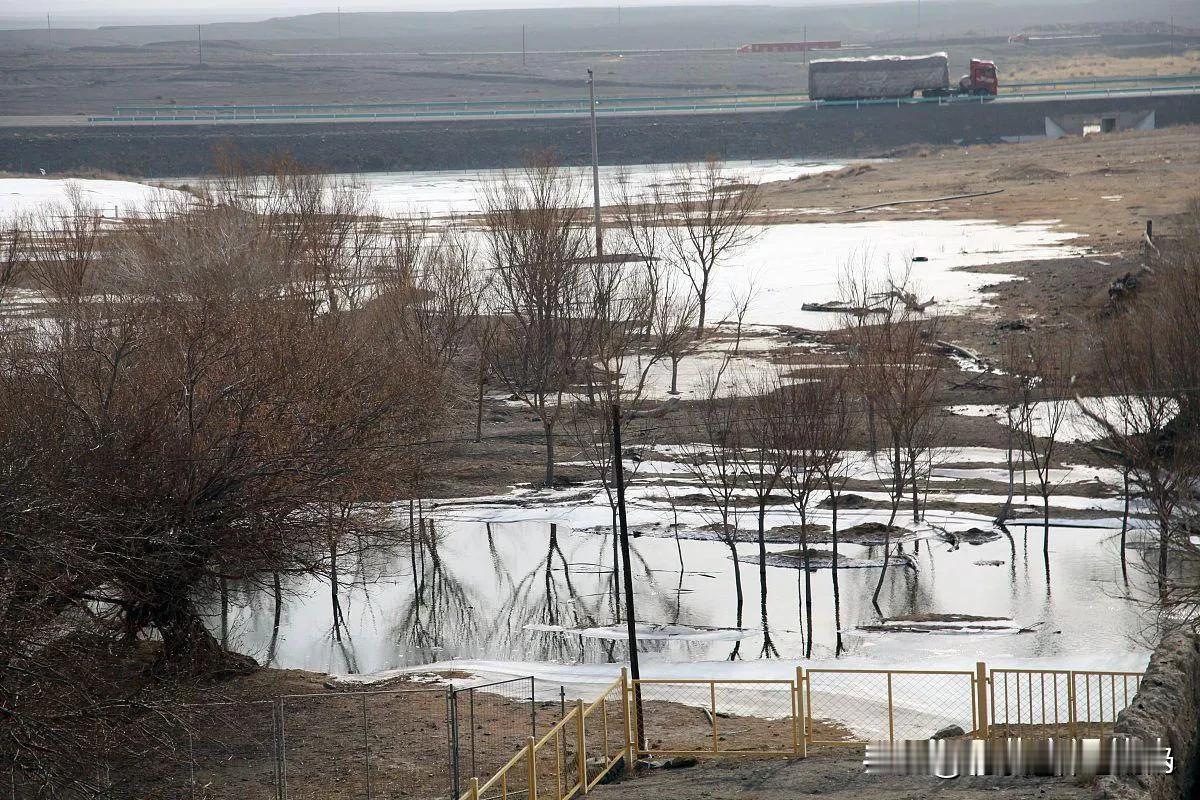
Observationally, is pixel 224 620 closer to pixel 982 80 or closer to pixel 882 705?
pixel 882 705

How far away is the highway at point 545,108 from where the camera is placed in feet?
339

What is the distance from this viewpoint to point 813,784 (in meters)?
13.2

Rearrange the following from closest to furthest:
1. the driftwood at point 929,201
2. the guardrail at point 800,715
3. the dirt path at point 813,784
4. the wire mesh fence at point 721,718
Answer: the dirt path at point 813,784 → the guardrail at point 800,715 → the wire mesh fence at point 721,718 → the driftwood at point 929,201

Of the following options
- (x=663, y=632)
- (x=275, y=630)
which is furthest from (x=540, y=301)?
(x=663, y=632)

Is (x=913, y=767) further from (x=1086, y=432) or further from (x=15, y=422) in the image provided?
(x=1086, y=432)

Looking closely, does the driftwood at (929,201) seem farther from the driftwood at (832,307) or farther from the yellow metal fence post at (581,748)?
the yellow metal fence post at (581,748)

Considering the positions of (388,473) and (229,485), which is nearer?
(229,485)

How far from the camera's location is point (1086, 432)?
3144cm

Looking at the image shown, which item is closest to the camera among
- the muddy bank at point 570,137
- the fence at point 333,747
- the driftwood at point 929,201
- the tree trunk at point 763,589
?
the fence at point 333,747

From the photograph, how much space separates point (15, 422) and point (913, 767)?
13.0 m

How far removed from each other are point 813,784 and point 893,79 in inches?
3813

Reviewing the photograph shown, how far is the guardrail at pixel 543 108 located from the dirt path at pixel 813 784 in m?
92.4

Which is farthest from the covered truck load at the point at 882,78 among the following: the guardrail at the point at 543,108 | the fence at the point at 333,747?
the fence at the point at 333,747

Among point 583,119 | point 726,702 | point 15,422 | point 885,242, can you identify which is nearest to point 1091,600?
point 726,702
